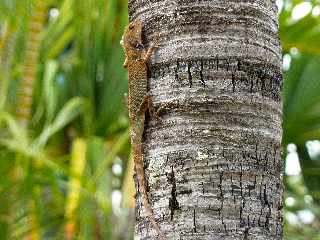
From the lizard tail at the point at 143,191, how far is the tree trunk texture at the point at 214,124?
0.01m

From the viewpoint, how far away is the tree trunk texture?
1861 millimetres

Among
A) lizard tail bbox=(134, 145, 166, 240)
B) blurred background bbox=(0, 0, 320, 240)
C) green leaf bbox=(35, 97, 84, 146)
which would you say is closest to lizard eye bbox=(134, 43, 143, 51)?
lizard tail bbox=(134, 145, 166, 240)

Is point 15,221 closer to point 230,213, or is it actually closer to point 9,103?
point 9,103

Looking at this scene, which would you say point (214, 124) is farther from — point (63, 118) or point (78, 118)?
point (78, 118)

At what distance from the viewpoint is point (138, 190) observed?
199cm

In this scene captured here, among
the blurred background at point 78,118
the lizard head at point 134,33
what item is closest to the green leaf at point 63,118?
the blurred background at point 78,118

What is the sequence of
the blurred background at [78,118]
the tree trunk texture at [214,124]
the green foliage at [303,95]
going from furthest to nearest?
the green foliage at [303,95] < the blurred background at [78,118] < the tree trunk texture at [214,124]

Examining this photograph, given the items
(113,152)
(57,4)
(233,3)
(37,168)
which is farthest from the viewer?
(57,4)

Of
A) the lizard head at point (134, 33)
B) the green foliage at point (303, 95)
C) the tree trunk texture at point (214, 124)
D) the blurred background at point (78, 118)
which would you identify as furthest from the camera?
the green foliage at point (303, 95)

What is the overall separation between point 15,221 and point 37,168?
330 millimetres

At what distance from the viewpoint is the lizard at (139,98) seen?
1958mm

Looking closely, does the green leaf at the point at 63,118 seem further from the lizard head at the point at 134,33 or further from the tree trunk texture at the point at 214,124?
the tree trunk texture at the point at 214,124

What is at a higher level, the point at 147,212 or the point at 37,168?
the point at 37,168

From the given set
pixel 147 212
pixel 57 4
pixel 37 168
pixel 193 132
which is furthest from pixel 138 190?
pixel 57 4
